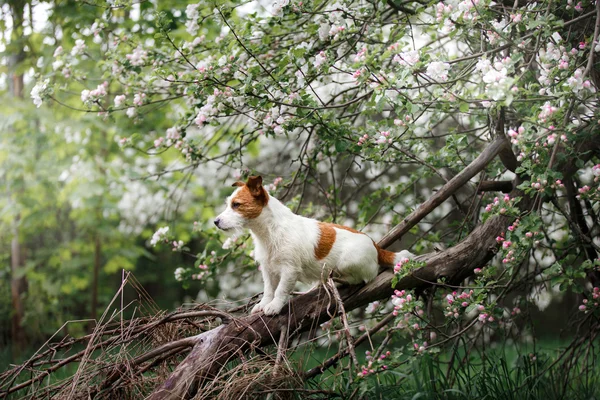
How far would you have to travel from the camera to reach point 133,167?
8.57 meters

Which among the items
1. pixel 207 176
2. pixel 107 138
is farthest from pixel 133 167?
pixel 207 176

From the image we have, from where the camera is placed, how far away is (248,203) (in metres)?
3.14

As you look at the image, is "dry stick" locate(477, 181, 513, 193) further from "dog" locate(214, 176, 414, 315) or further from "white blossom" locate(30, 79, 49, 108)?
"white blossom" locate(30, 79, 49, 108)

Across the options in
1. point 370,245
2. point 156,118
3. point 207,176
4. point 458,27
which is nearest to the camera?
point 458,27

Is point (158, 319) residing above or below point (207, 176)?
above

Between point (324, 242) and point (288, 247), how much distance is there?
0.67 ft

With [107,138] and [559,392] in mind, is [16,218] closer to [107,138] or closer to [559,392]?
[107,138]

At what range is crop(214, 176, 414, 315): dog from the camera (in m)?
3.11

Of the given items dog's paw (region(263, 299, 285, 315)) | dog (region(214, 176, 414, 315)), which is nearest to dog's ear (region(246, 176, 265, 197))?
dog (region(214, 176, 414, 315))

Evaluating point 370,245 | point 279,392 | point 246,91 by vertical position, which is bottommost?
point 279,392

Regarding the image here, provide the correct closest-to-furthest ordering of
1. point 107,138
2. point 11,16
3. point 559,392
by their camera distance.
Result: 1. point 559,392
2. point 11,16
3. point 107,138

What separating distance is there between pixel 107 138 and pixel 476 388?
629cm

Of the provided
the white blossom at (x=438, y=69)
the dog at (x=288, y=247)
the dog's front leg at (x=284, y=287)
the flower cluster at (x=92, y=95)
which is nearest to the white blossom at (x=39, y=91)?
the flower cluster at (x=92, y=95)

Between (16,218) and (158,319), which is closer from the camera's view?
(158,319)
